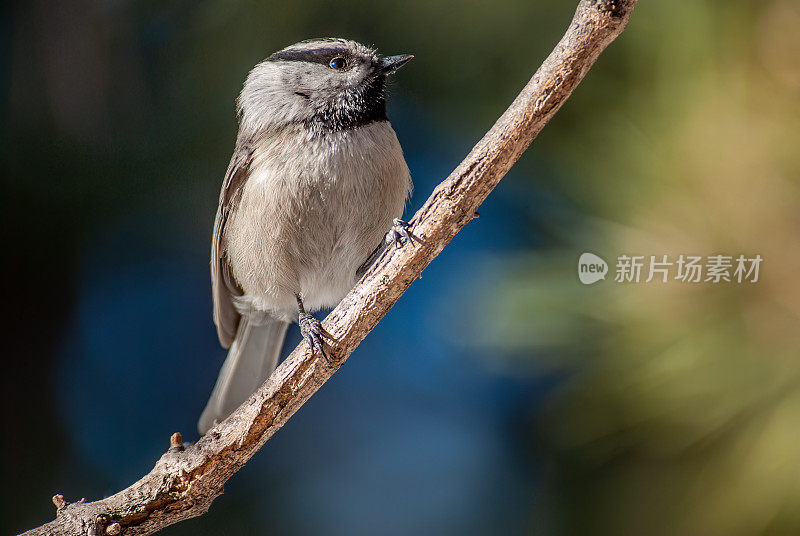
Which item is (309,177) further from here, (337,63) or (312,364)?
(312,364)

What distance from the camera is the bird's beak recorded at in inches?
48.3

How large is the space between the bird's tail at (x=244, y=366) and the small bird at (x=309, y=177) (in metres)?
0.01

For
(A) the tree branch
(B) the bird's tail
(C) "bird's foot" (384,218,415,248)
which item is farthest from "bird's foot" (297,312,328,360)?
(B) the bird's tail

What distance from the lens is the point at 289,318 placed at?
1.48m

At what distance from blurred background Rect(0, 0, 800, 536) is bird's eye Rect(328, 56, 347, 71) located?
140mm

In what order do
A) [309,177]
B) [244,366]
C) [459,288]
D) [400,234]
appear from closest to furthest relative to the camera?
1. [400,234]
2. [309,177]
3. [459,288]
4. [244,366]

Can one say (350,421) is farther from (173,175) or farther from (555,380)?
(173,175)

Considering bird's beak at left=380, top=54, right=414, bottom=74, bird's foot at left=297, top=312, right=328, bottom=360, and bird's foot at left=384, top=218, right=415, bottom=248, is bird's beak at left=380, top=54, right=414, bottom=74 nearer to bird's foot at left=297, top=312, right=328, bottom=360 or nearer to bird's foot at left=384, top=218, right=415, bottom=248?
bird's foot at left=384, top=218, right=415, bottom=248

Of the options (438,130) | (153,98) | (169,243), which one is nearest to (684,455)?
(438,130)

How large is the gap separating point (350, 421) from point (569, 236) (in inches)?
27.8

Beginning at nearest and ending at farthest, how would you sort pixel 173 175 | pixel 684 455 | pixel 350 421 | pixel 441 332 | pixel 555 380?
pixel 684 455 < pixel 555 380 < pixel 441 332 < pixel 173 175 < pixel 350 421

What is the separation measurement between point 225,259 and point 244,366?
0.24 meters

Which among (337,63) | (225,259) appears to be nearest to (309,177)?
(337,63)

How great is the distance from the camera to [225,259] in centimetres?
143
